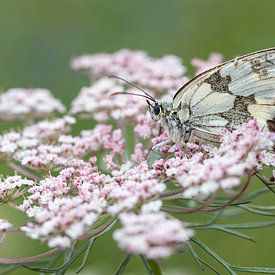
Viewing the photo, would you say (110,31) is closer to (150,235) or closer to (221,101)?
(221,101)

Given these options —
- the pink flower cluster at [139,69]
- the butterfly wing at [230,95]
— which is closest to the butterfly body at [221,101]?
the butterfly wing at [230,95]

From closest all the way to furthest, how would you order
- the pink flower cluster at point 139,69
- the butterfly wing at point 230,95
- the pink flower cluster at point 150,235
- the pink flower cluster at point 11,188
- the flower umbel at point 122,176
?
the pink flower cluster at point 150,235 < the flower umbel at point 122,176 < the pink flower cluster at point 11,188 < the butterfly wing at point 230,95 < the pink flower cluster at point 139,69

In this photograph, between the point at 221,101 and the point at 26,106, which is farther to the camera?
the point at 26,106

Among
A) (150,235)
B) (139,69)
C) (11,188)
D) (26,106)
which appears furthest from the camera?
(139,69)

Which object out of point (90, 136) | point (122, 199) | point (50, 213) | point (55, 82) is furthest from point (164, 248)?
point (55, 82)

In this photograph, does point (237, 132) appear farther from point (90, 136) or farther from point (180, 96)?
point (90, 136)

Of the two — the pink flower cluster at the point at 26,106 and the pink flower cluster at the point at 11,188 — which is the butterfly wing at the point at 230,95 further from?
the pink flower cluster at the point at 26,106

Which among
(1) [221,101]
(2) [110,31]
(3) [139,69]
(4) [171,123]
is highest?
(2) [110,31]

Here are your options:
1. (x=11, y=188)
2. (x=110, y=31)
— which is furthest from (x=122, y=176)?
(x=110, y=31)
